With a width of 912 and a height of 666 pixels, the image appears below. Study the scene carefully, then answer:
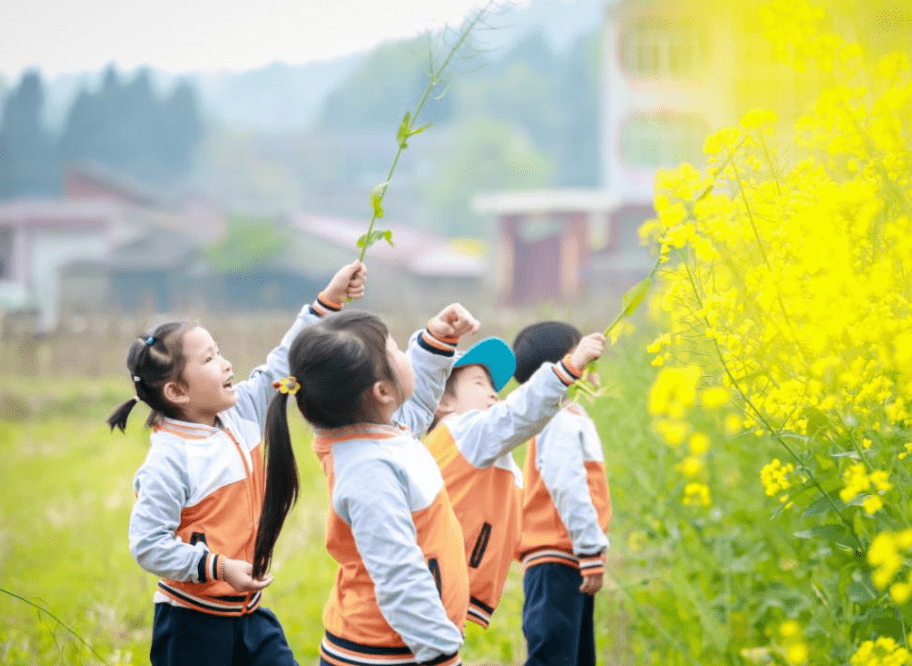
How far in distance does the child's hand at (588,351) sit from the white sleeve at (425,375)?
35 centimetres

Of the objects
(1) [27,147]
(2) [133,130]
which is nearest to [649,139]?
(2) [133,130]

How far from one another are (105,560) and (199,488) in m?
4.47

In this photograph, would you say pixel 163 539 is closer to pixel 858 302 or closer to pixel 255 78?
pixel 858 302

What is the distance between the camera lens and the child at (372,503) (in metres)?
2.17

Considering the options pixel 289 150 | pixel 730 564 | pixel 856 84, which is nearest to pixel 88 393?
pixel 730 564

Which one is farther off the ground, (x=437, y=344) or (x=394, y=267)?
(x=437, y=344)

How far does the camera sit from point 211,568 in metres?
2.47

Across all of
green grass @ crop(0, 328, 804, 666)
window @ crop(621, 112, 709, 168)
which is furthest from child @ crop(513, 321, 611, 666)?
window @ crop(621, 112, 709, 168)

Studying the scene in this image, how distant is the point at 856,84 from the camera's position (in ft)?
7.42

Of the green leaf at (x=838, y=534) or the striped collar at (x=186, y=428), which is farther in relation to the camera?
the striped collar at (x=186, y=428)

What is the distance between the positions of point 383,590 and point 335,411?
1.16 feet

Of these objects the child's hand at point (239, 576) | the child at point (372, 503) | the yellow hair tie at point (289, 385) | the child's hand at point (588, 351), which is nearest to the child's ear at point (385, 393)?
the child at point (372, 503)

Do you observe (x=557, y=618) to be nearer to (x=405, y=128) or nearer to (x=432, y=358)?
(x=432, y=358)

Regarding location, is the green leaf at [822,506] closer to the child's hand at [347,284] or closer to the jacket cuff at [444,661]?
the jacket cuff at [444,661]
